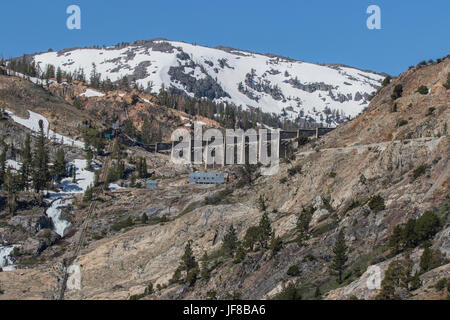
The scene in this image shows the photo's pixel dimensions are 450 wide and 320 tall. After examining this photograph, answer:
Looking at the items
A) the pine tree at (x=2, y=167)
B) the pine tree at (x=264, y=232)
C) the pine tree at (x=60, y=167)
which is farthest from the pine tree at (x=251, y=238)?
the pine tree at (x=60, y=167)

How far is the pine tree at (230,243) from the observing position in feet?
275

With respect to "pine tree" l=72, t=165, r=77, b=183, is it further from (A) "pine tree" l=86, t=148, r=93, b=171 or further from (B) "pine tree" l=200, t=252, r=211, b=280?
(B) "pine tree" l=200, t=252, r=211, b=280

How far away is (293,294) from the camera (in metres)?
58.9

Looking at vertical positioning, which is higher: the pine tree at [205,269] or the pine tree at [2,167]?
the pine tree at [2,167]

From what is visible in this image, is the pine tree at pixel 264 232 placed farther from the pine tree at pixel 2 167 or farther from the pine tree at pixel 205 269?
the pine tree at pixel 2 167

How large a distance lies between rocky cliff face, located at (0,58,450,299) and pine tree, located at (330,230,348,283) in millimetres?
882

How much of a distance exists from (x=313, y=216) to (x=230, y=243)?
11609 millimetres

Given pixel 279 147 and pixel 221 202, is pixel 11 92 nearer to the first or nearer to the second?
pixel 279 147

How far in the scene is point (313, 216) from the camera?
82188mm

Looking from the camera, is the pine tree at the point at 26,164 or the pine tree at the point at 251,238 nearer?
the pine tree at the point at 251,238

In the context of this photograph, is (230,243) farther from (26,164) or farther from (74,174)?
(26,164)

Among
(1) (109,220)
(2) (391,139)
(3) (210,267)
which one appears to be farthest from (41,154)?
(2) (391,139)

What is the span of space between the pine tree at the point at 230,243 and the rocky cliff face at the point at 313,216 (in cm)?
179

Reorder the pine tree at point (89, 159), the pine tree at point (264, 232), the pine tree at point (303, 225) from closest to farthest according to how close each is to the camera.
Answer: the pine tree at point (303, 225), the pine tree at point (264, 232), the pine tree at point (89, 159)
